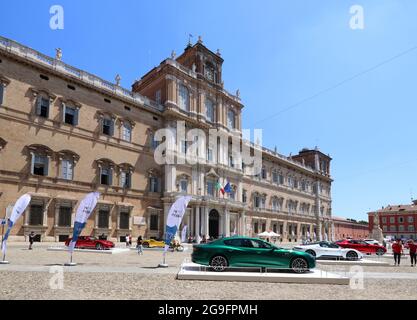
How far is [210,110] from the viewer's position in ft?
151

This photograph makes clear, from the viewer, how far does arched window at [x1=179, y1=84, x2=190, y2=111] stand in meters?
41.8

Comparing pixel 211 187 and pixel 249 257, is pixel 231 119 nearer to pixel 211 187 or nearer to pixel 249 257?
pixel 211 187

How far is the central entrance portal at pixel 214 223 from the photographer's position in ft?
138

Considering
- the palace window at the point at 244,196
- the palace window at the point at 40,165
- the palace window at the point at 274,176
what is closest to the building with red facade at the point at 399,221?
the palace window at the point at 274,176

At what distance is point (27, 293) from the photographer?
8.62 m

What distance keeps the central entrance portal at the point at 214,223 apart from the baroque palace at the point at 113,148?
0.16 metres

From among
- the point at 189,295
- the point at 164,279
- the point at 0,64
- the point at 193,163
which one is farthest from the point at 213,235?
the point at 189,295

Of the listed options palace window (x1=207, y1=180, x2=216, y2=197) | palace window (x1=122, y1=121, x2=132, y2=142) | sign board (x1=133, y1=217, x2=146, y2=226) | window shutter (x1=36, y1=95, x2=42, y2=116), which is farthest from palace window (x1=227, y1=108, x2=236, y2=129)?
window shutter (x1=36, y1=95, x2=42, y2=116)

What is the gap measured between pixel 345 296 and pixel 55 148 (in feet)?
88.0

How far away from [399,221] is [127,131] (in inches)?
3506

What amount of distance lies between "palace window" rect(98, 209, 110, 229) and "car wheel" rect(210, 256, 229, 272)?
21769 millimetres

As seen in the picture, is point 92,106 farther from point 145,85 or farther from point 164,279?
point 164,279

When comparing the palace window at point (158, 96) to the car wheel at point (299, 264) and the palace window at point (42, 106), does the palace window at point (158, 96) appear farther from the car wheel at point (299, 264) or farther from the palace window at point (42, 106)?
the car wheel at point (299, 264)

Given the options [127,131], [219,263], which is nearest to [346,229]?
[127,131]
